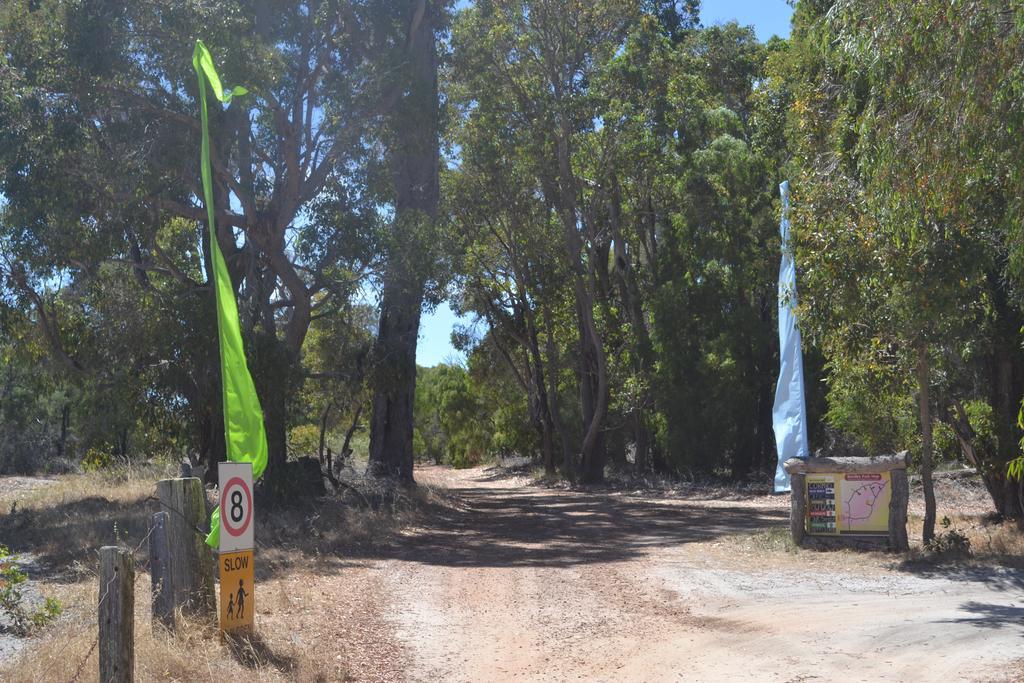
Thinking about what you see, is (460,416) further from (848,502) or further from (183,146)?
(848,502)

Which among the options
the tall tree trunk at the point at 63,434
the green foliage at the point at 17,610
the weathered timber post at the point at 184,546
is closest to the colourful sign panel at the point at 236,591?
the weathered timber post at the point at 184,546

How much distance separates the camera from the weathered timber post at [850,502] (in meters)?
14.1

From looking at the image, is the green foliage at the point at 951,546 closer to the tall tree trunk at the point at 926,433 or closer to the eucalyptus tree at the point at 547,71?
the tall tree trunk at the point at 926,433

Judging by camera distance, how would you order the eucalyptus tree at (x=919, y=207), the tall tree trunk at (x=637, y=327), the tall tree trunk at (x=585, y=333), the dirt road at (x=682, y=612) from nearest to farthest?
the dirt road at (x=682, y=612) → the eucalyptus tree at (x=919, y=207) → the tall tree trunk at (x=585, y=333) → the tall tree trunk at (x=637, y=327)

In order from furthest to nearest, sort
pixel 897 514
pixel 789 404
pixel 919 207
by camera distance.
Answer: pixel 789 404 < pixel 897 514 < pixel 919 207

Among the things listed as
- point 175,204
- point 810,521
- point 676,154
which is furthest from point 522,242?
point 810,521

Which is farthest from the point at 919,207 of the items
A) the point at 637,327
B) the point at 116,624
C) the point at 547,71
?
the point at 637,327

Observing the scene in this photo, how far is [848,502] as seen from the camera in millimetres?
14430

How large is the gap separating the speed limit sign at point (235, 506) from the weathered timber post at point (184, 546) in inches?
20.4

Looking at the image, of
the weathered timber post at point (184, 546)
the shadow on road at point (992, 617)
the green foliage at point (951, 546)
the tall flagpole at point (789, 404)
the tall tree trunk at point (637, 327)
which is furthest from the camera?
the tall tree trunk at point (637, 327)

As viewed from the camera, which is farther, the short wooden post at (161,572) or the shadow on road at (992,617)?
the shadow on road at (992,617)

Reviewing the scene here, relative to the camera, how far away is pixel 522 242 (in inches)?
1286

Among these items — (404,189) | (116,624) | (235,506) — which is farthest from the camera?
(404,189)

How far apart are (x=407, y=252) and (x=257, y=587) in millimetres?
9671
